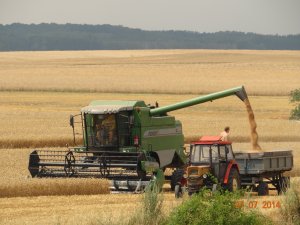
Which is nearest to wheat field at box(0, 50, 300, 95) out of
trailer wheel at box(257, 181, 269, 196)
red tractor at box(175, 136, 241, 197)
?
trailer wheel at box(257, 181, 269, 196)

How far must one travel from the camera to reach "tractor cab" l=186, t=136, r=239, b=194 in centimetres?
2222

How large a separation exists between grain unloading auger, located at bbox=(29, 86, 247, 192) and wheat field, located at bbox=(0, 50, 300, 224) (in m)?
0.74

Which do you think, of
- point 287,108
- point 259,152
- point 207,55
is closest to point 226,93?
point 259,152

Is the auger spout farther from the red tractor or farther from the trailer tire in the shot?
the red tractor

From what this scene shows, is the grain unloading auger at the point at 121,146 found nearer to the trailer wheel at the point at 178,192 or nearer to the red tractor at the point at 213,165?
the trailer wheel at the point at 178,192

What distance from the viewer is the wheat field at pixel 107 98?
21.0 m

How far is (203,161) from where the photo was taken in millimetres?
22688

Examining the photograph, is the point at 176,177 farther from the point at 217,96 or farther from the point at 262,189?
the point at 217,96

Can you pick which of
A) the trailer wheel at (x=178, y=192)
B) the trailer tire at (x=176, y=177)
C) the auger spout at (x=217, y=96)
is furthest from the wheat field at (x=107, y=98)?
the auger spout at (x=217, y=96)

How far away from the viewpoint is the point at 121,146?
26.3 metres

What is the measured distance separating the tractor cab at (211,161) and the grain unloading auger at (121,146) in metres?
2.47

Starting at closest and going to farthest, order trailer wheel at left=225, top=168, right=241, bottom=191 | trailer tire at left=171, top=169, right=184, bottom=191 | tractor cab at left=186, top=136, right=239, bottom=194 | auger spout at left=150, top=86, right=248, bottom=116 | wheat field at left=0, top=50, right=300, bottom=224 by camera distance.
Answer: wheat field at left=0, top=50, right=300, bottom=224
tractor cab at left=186, top=136, right=239, bottom=194
trailer wheel at left=225, top=168, right=241, bottom=191
trailer tire at left=171, top=169, right=184, bottom=191
auger spout at left=150, top=86, right=248, bottom=116

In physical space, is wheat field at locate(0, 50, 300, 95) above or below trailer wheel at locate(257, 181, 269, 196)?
above

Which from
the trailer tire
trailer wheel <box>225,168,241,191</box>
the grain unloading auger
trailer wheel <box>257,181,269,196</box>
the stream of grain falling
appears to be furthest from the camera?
the stream of grain falling
